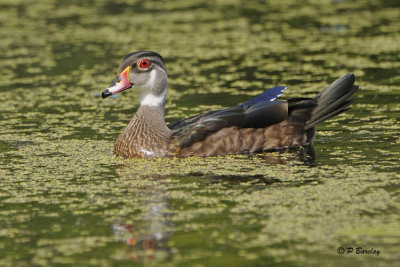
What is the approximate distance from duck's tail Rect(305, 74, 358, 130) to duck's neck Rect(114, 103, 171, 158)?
171 centimetres

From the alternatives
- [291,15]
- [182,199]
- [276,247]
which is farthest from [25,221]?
[291,15]

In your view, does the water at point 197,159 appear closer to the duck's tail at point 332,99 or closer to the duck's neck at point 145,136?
the duck's neck at point 145,136

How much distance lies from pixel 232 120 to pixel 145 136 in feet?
3.22

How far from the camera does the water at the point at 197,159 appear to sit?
632 centimetres

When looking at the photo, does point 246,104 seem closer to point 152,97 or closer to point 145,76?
point 152,97

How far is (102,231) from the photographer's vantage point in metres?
6.66

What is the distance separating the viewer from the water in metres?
6.32

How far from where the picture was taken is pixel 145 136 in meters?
9.27

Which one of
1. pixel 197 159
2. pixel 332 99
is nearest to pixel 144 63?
pixel 197 159

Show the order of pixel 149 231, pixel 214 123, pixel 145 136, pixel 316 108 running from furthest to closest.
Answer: pixel 316 108, pixel 145 136, pixel 214 123, pixel 149 231
